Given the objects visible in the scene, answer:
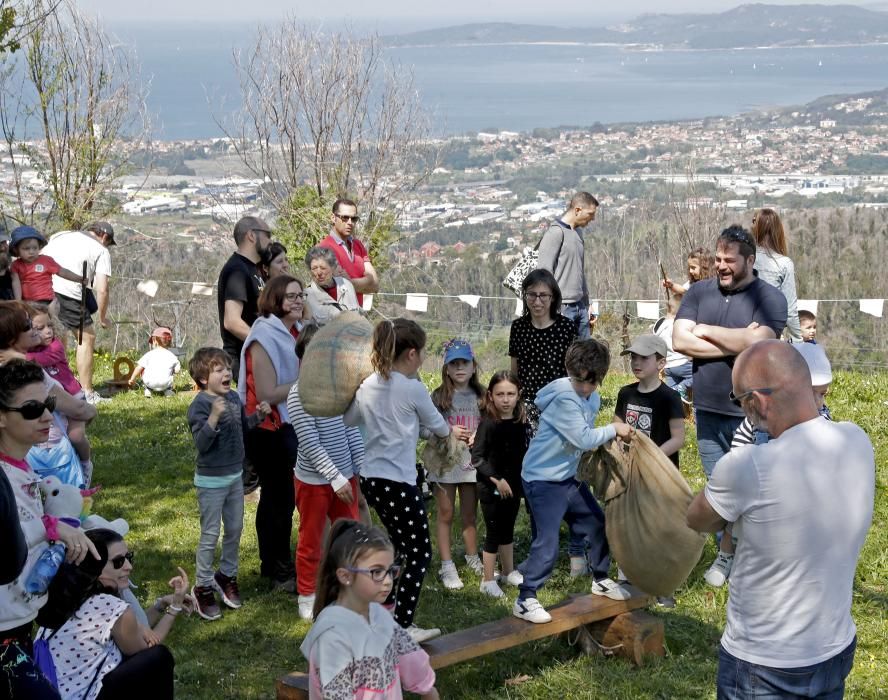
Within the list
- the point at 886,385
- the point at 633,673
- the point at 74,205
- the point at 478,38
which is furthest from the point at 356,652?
the point at 478,38

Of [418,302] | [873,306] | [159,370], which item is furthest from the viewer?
[418,302]

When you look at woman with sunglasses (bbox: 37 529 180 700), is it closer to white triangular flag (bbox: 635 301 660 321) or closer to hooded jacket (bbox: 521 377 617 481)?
hooded jacket (bbox: 521 377 617 481)

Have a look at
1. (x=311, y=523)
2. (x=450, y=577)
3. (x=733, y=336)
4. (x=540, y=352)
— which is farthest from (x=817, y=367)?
(x=311, y=523)

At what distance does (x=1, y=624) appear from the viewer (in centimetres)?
372

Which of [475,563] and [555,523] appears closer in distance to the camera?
[555,523]

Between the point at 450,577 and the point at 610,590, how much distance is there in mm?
1231

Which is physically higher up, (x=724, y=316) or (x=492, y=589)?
(x=724, y=316)

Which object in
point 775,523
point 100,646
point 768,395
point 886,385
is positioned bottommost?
point 886,385

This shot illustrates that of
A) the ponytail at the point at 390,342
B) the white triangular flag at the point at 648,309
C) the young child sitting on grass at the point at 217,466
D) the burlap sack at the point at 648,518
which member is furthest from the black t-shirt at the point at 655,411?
the white triangular flag at the point at 648,309

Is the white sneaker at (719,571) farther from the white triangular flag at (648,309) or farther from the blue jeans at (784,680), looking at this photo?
the white triangular flag at (648,309)

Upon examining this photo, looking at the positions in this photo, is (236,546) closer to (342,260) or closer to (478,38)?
(342,260)

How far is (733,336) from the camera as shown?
607cm

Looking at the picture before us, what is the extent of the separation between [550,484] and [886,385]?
7.26 metres

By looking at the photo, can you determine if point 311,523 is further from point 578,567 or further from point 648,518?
point 648,518
